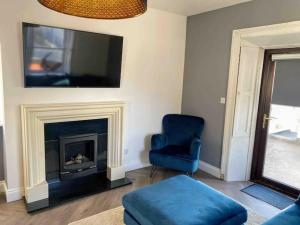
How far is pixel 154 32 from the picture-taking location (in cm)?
367

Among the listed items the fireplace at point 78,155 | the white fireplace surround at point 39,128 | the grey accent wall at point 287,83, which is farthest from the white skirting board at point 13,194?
the grey accent wall at point 287,83

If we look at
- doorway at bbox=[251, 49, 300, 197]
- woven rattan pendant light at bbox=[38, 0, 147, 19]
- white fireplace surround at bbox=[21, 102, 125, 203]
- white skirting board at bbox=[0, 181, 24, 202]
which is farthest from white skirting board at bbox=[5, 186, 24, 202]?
doorway at bbox=[251, 49, 300, 197]

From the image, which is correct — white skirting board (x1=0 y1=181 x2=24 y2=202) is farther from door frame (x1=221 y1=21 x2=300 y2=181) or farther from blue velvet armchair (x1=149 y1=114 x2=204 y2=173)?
door frame (x1=221 y1=21 x2=300 y2=181)

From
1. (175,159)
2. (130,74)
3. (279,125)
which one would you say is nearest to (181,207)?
(175,159)

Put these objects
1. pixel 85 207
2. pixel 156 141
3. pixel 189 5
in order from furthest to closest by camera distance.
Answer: pixel 156 141, pixel 189 5, pixel 85 207

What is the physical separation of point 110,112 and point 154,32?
1385 mm

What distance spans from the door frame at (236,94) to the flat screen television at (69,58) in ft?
5.18

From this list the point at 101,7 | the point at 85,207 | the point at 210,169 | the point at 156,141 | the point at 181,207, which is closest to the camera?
the point at 101,7

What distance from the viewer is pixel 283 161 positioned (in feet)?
11.5

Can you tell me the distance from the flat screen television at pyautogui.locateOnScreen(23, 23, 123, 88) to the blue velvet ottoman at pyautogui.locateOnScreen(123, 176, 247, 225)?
158 centimetres

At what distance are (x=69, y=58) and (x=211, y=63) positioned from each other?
204cm

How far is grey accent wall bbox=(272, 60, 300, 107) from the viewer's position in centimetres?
320

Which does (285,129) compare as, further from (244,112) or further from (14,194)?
(14,194)

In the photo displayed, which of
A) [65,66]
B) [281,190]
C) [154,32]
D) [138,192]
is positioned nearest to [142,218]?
[138,192]
